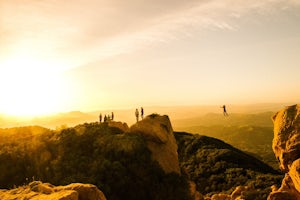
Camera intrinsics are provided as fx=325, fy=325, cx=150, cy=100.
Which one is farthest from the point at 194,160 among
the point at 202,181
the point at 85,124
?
the point at 85,124

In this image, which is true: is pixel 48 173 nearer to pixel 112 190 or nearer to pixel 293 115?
pixel 112 190

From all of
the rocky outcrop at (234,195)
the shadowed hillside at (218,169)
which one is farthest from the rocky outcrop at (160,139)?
the shadowed hillside at (218,169)

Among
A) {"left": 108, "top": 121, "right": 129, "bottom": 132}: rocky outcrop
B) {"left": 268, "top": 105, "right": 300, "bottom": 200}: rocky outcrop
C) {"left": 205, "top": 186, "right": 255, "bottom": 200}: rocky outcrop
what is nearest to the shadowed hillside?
{"left": 205, "top": 186, "right": 255, "bottom": 200}: rocky outcrop

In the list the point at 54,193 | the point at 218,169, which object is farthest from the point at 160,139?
the point at 218,169

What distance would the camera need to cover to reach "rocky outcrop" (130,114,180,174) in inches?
1244

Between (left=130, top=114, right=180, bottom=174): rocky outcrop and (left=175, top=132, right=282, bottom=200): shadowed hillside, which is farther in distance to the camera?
(left=175, top=132, right=282, bottom=200): shadowed hillside

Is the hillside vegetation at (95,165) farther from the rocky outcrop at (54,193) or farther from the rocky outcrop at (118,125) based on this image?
the rocky outcrop at (54,193)

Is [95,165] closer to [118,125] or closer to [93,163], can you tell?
[93,163]

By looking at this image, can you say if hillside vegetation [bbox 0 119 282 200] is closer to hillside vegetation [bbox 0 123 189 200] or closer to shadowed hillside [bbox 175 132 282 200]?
hillside vegetation [bbox 0 123 189 200]

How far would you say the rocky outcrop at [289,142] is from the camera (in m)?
28.1

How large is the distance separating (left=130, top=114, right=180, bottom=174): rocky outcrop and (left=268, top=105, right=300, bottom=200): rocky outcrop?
32.1 feet

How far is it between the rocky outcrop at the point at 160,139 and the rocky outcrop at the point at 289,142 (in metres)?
9.79

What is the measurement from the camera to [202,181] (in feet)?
302

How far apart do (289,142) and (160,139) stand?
12.0m
